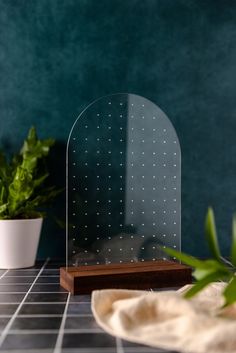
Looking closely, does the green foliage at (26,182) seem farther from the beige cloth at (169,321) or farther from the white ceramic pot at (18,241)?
the beige cloth at (169,321)

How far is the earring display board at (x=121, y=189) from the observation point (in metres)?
1.22

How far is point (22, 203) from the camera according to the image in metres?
1.46

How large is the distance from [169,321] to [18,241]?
0.70 m

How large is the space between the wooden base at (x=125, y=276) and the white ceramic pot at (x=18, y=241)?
0.24 meters

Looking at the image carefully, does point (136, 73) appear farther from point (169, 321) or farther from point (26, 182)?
point (169, 321)

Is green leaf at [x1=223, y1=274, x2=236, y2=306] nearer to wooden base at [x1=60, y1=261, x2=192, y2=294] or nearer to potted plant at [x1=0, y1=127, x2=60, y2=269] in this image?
wooden base at [x1=60, y1=261, x2=192, y2=294]

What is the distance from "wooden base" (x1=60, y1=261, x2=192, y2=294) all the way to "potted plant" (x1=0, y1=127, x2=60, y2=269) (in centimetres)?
25

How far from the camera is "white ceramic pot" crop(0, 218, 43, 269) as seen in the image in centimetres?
140

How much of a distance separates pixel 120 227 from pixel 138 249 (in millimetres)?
83

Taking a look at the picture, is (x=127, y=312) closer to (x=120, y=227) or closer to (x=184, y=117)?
(x=120, y=227)

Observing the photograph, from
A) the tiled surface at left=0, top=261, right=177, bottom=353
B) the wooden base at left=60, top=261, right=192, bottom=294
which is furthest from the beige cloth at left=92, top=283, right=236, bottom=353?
the wooden base at left=60, top=261, right=192, bottom=294

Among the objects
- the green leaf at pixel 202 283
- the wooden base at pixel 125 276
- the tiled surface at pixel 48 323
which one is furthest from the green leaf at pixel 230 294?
the wooden base at pixel 125 276

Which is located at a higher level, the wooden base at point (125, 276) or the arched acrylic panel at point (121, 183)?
the arched acrylic panel at point (121, 183)

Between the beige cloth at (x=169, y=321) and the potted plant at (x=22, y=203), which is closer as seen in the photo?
the beige cloth at (x=169, y=321)
